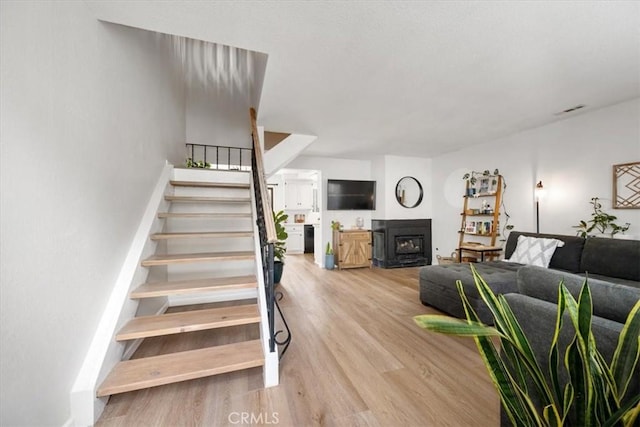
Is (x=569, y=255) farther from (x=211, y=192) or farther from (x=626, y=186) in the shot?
(x=211, y=192)

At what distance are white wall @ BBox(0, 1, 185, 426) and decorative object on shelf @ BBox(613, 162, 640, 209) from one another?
15.7 ft

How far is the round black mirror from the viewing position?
17.7 feet

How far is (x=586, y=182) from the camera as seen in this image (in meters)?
3.05

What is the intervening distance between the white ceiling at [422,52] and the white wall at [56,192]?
451 millimetres

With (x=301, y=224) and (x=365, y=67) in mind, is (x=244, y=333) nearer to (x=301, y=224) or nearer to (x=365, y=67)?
(x=365, y=67)

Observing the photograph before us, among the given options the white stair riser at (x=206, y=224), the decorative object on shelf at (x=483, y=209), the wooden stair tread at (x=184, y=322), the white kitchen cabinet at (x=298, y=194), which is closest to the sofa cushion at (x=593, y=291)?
the wooden stair tread at (x=184, y=322)

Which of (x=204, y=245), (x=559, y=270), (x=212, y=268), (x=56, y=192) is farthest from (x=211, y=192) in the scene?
(x=559, y=270)

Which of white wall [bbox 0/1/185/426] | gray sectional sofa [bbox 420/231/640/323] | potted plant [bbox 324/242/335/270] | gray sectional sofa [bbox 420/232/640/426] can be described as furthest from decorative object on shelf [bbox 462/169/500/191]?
white wall [bbox 0/1/185/426]

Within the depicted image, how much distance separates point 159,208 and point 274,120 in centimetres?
168

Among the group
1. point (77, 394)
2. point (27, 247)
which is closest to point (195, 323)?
point (77, 394)

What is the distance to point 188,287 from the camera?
1833 millimetres

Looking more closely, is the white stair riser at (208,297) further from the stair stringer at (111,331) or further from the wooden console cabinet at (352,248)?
the wooden console cabinet at (352,248)

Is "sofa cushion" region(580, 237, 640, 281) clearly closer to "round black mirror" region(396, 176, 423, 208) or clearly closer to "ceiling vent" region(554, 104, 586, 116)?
"ceiling vent" region(554, 104, 586, 116)

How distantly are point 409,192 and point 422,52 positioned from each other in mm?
A: 3894
